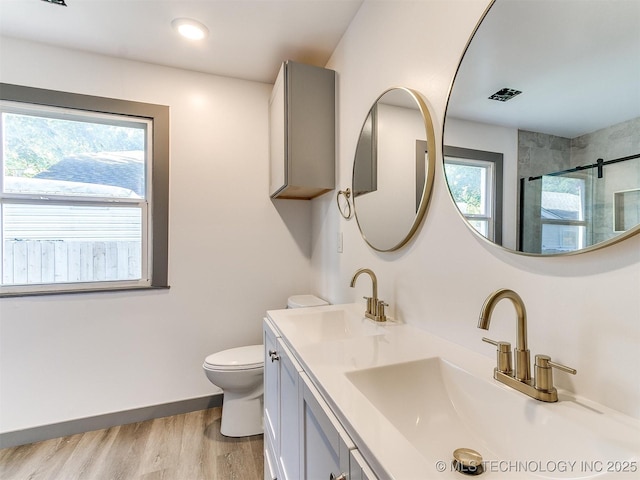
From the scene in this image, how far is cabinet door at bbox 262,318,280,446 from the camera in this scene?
119 centimetres

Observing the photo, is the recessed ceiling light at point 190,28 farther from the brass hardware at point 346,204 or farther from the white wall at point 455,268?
the brass hardware at point 346,204

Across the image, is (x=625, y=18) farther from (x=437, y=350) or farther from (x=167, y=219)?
(x=167, y=219)

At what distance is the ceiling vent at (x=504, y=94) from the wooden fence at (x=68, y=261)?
2.22 meters

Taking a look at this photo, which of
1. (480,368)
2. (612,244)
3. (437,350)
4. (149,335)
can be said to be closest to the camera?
(612,244)

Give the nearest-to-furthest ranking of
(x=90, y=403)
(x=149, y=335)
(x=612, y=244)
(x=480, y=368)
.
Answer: (x=612, y=244)
(x=480, y=368)
(x=90, y=403)
(x=149, y=335)

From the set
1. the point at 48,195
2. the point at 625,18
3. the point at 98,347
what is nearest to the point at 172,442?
the point at 98,347

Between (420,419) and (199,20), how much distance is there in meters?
2.16

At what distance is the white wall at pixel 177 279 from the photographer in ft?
6.10

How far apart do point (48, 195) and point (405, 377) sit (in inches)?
91.4

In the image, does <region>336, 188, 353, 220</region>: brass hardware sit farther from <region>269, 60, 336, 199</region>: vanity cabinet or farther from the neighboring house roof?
the neighboring house roof

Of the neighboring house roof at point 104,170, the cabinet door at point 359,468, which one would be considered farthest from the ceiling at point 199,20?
the cabinet door at point 359,468

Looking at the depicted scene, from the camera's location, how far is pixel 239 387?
184 centimetres

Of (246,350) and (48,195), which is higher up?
(48,195)

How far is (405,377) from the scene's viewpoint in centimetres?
82
